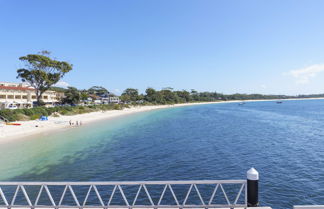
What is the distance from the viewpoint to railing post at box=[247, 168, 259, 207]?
20.4 ft

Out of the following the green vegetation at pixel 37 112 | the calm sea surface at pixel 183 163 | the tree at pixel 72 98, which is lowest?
the calm sea surface at pixel 183 163

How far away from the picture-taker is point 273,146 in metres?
22.8

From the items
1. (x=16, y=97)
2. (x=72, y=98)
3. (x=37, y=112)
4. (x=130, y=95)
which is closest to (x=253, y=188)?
(x=37, y=112)

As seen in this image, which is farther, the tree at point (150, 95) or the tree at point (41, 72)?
the tree at point (150, 95)

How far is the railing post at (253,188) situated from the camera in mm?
6227

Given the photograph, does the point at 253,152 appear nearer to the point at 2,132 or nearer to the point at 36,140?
the point at 36,140

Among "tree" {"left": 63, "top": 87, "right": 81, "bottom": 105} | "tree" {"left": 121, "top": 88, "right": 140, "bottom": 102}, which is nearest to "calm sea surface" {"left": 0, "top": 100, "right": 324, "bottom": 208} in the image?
"tree" {"left": 63, "top": 87, "right": 81, "bottom": 105}

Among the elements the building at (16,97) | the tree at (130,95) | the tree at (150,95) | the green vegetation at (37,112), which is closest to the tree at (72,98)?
the building at (16,97)

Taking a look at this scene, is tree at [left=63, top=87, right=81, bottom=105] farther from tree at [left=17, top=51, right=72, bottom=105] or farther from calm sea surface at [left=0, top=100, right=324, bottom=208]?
calm sea surface at [left=0, top=100, right=324, bottom=208]

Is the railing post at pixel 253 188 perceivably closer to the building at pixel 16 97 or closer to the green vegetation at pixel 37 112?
the green vegetation at pixel 37 112

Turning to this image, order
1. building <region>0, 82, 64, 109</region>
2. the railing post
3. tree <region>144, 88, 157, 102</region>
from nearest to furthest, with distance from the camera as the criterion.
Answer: the railing post < building <region>0, 82, 64, 109</region> < tree <region>144, 88, 157, 102</region>

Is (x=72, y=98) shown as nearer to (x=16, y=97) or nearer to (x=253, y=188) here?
(x=16, y=97)

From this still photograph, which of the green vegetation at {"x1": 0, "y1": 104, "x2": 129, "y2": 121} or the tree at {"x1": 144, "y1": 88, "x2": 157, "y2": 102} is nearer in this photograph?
the green vegetation at {"x1": 0, "y1": 104, "x2": 129, "y2": 121}

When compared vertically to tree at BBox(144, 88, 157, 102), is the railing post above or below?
below
